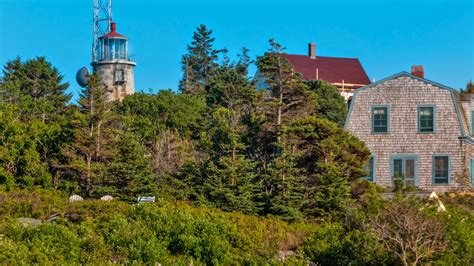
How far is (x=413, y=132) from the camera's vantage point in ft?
105

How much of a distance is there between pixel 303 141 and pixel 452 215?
28.6 feet

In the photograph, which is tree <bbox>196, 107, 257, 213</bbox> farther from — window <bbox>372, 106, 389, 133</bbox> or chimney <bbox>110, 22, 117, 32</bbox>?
chimney <bbox>110, 22, 117, 32</bbox>

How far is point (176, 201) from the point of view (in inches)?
1070

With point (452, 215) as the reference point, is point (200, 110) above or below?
above

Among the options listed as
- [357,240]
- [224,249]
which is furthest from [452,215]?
[224,249]

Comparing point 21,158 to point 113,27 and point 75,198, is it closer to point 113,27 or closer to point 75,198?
point 75,198

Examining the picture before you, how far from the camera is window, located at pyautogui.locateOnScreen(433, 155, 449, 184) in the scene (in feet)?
104


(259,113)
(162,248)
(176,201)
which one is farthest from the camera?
(259,113)

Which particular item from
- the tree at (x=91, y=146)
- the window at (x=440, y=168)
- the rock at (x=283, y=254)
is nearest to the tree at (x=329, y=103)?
the window at (x=440, y=168)

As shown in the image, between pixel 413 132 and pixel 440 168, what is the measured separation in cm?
166

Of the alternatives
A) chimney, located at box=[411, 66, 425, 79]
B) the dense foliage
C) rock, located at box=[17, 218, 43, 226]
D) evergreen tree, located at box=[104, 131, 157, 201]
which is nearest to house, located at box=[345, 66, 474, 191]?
chimney, located at box=[411, 66, 425, 79]

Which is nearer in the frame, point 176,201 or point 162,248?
point 162,248

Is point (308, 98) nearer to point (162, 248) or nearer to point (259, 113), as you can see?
point (259, 113)

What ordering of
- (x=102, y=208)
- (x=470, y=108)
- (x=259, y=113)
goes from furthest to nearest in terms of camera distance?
1. (x=470, y=108)
2. (x=259, y=113)
3. (x=102, y=208)
